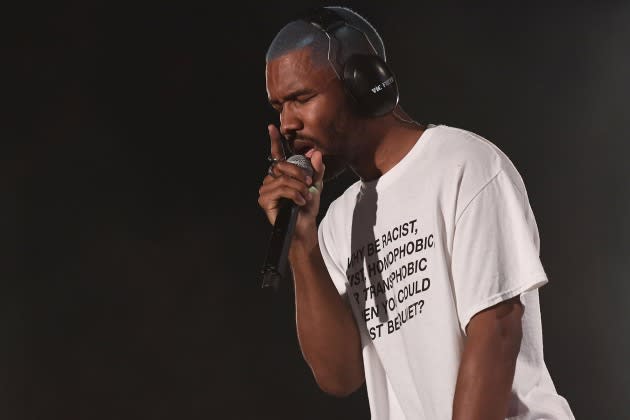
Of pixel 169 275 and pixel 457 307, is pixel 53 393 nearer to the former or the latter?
pixel 169 275

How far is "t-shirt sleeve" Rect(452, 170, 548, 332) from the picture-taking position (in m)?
1.17

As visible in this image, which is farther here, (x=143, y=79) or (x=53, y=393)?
(x=143, y=79)

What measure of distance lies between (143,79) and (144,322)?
0.78m

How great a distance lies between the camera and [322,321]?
146 centimetres

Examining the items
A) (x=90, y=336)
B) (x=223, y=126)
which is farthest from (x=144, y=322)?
(x=223, y=126)

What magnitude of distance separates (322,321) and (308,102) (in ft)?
1.23

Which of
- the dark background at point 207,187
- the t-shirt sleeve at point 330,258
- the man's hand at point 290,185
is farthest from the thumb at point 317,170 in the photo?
the dark background at point 207,187

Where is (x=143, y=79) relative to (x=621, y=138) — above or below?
above

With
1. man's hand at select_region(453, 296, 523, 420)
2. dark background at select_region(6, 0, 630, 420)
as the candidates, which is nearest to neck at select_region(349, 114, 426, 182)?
man's hand at select_region(453, 296, 523, 420)

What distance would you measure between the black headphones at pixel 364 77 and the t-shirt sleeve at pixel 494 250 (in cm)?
26

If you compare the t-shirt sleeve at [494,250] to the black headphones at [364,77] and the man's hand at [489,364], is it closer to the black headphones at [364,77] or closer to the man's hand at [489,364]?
the man's hand at [489,364]

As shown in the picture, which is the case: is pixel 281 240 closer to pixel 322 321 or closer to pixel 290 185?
pixel 290 185

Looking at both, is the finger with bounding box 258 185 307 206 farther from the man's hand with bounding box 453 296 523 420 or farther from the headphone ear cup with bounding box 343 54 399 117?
the man's hand with bounding box 453 296 523 420

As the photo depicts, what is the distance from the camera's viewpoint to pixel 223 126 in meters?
2.86
